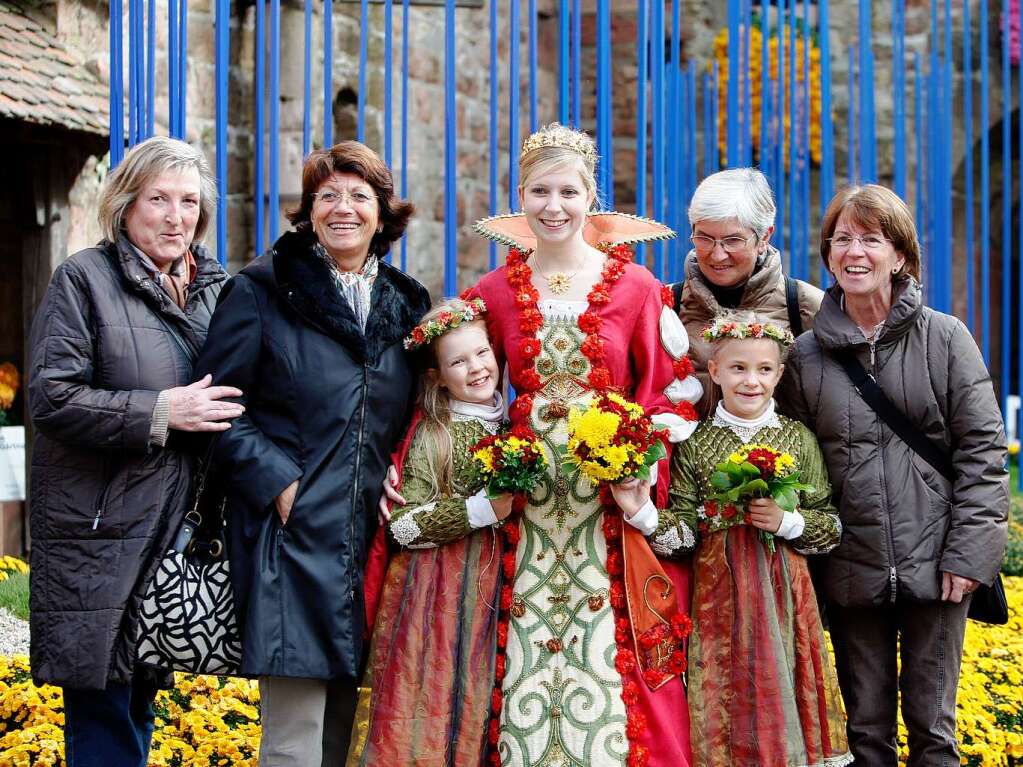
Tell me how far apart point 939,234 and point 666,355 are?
460cm

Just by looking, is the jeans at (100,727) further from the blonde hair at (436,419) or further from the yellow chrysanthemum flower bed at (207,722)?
the blonde hair at (436,419)

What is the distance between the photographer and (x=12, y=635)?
5.03m

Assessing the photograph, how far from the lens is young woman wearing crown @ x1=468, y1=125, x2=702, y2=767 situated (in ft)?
10.8

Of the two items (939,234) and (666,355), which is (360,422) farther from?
(939,234)

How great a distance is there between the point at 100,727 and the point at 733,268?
210 cm

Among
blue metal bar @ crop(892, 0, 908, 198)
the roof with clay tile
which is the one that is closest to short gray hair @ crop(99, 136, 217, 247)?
the roof with clay tile

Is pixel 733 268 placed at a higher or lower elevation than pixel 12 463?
higher

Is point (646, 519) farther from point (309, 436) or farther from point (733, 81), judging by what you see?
point (733, 81)

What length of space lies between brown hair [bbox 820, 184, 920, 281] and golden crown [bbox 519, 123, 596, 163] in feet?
2.18

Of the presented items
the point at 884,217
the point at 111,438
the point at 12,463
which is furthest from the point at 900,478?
the point at 12,463

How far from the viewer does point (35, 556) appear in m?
3.21

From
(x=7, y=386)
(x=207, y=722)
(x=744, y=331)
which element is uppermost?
(x=744, y=331)

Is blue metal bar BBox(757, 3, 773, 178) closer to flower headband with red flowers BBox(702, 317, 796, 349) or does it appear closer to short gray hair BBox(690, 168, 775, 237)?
short gray hair BBox(690, 168, 775, 237)

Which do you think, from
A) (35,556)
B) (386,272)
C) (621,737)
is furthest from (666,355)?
(35,556)
